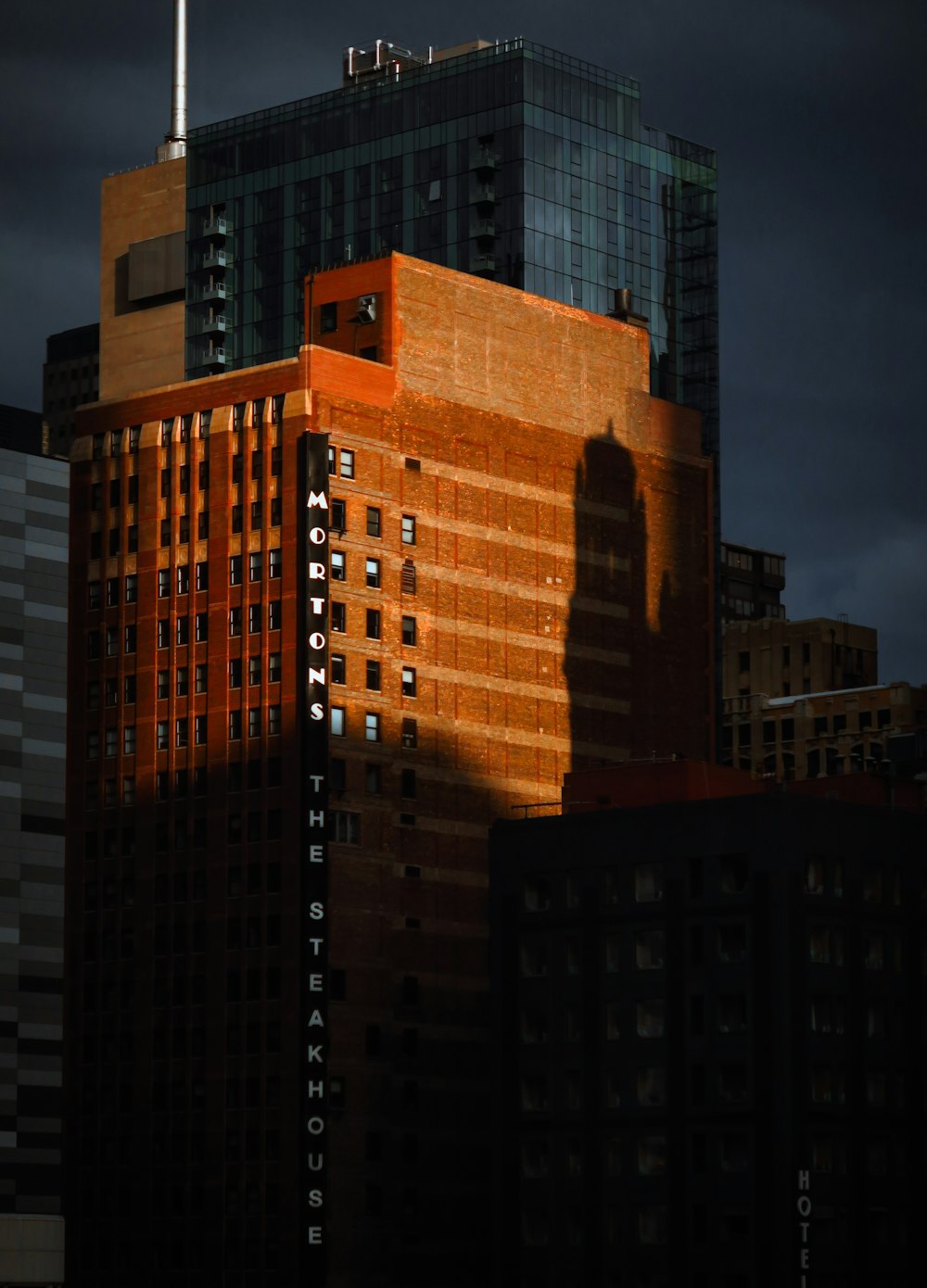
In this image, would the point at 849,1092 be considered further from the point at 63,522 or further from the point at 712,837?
the point at 63,522

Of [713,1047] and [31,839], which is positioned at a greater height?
[31,839]

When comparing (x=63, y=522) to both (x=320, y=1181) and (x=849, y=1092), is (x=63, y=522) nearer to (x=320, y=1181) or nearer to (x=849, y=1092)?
(x=320, y=1181)

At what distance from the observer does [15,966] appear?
188875 millimetres

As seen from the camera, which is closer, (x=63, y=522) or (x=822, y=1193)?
(x=822, y=1193)

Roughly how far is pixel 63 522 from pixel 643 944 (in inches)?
1746

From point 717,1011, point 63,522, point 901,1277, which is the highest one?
point 63,522

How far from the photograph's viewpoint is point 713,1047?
186000mm

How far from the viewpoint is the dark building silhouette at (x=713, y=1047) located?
7219 inches

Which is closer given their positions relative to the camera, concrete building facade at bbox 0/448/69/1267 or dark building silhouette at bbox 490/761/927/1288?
dark building silhouette at bbox 490/761/927/1288

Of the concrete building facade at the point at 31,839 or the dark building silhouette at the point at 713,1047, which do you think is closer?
the dark building silhouette at the point at 713,1047

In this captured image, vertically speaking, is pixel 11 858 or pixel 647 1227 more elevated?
pixel 11 858

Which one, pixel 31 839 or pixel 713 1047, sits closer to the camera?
pixel 713 1047

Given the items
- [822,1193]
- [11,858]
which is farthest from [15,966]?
[822,1193]

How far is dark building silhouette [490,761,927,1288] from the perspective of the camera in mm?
183375
